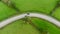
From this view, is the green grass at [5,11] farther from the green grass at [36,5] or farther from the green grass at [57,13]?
the green grass at [57,13]

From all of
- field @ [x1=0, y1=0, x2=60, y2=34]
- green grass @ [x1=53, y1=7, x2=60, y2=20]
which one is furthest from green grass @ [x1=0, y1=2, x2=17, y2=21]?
green grass @ [x1=53, y1=7, x2=60, y2=20]

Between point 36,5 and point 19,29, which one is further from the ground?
point 36,5

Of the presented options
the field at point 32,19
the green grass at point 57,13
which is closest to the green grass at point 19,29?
the field at point 32,19

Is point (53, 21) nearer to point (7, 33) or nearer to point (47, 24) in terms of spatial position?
point (47, 24)

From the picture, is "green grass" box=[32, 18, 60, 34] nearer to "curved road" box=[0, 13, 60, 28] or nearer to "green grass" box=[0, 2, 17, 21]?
"curved road" box=[0, 13, 60, 28]

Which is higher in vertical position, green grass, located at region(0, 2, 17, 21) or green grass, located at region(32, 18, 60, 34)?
green grass, located at region(0, 2, 17, 21)

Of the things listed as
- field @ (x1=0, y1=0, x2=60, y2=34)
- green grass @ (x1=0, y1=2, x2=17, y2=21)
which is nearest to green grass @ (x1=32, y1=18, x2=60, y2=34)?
field @ (x1=0, y1=0, x2=60, y2=34)

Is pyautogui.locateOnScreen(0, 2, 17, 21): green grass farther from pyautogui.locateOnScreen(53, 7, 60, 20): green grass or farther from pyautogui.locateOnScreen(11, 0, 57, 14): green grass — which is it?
pyautogui.locateOnScreen(53, 7, 60, 20): green grass

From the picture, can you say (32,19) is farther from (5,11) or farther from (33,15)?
(5,11)

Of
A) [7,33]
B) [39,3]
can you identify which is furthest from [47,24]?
[7,33]

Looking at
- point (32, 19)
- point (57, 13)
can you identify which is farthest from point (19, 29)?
point (57, 13)

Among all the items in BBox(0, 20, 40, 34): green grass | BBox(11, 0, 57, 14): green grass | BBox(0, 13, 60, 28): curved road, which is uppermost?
BBox(11, 0, 57, 14): green grass
